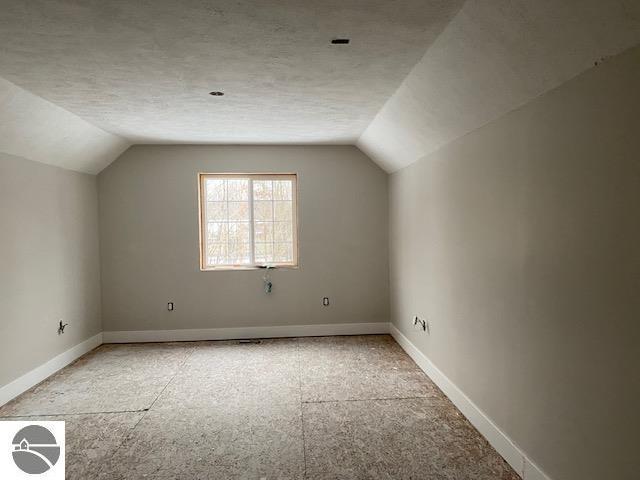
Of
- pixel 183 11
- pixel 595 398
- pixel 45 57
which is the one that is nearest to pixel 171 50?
pixel 183 11

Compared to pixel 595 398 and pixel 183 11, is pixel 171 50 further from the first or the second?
pixel 595 398

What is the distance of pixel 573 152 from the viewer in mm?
2018

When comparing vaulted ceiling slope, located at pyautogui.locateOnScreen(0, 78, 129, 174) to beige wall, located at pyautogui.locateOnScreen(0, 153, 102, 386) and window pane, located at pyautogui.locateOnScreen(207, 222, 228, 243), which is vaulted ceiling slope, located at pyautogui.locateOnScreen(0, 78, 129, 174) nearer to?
beige wall, located at pyautogui.locateOnScreen(0, 153, 102, 386)

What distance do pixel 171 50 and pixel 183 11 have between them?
1.68 feet

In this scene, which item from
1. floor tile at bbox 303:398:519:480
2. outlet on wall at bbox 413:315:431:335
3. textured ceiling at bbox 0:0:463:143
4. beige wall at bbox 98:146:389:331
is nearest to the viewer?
textured ceiling at bbox 0:0:463:143

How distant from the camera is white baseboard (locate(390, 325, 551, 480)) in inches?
95.4

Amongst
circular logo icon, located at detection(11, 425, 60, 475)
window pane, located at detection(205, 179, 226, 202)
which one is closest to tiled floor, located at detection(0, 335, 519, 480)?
circular logo icon, located at detection(11, 425, 60, 475)

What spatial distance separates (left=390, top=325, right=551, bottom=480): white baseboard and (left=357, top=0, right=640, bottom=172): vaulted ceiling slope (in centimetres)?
192

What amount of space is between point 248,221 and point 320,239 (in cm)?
95

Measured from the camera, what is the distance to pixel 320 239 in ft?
18.7

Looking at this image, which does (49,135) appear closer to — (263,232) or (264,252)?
(263,232)

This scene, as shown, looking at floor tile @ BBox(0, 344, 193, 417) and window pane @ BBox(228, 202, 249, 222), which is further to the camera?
window pane @ BBox(228, 202, 249, 222)

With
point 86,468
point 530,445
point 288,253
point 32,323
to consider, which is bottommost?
point 86,468

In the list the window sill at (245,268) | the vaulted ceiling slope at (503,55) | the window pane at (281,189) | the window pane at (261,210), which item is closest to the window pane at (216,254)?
the window sill at (245,268)
